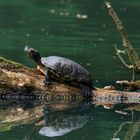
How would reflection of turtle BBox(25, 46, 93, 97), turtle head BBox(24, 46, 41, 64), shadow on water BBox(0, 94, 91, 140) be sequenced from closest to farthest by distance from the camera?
shadow on water BBox(0, 94, 91, 140) < reflection of turtle BBox(25, 46, 93, 97) < turtle head BBox(24, 46, 41, 64)

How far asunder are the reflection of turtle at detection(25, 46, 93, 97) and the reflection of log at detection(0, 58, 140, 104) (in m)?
0.08

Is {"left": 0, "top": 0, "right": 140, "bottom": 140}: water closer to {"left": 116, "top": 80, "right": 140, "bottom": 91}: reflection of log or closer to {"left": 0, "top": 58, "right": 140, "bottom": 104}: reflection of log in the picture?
{"left": 0, "top": 58, "right": 140, "bottom": 104}: reflection of log

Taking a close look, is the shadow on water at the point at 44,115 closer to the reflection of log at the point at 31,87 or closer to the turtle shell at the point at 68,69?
the reflection of log at the point at 31,87

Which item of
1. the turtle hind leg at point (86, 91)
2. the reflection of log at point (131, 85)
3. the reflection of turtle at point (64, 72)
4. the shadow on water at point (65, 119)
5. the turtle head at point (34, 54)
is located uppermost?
the turtle head at point (34, 54)

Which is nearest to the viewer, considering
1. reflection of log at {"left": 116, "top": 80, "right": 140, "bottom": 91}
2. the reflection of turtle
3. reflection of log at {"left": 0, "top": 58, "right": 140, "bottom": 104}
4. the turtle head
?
reflection of log at {"left": 0, "top": 58, "right": 140, "bottom": 104}

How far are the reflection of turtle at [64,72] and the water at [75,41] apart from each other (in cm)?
46

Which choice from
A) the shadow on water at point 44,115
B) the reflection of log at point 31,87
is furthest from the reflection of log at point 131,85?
the shadow on water at point 44,115

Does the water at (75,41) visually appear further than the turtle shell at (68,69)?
No

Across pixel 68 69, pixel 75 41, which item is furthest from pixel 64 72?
pixel 75 41

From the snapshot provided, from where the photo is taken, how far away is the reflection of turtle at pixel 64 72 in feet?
28.1

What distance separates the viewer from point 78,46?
12906 mm

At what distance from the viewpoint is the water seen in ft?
24.3

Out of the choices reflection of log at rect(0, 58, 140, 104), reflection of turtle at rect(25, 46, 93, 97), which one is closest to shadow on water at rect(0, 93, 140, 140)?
reflection of log at rect(0, 58, 140, 104)

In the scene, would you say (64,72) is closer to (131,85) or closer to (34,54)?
(34,54)
